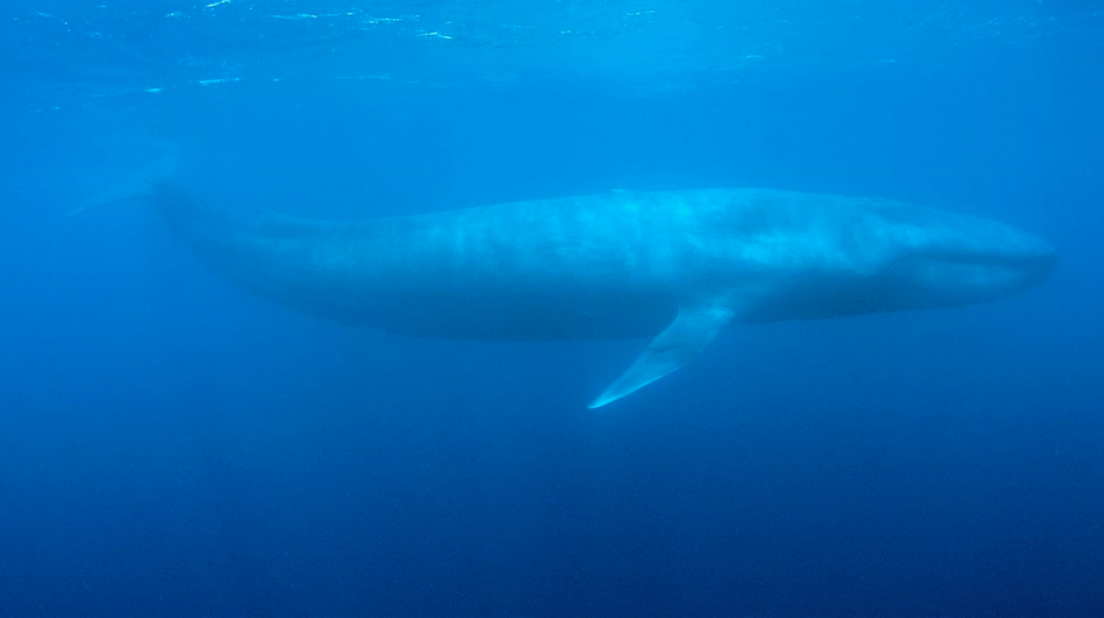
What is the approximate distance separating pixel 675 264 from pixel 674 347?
3.51ft

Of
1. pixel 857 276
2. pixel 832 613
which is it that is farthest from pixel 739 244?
pixel 832 613

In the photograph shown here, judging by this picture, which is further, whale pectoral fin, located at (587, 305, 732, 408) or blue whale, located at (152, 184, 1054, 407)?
blue whale, located at (152, 184, 1054, 407)

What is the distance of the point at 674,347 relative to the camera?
25.8ft

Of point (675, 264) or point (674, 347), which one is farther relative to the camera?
point (675, 264)

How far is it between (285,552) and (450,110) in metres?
35.2

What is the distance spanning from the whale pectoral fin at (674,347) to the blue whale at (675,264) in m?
0.02

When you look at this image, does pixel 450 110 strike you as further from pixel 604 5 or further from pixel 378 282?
pixel 378 282

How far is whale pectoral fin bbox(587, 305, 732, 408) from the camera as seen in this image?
743 centimetres

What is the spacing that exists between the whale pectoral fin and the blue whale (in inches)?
0.8

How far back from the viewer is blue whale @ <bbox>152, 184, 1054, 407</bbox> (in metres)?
8.29

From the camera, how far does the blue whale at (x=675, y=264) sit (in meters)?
8.29

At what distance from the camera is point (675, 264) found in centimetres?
832

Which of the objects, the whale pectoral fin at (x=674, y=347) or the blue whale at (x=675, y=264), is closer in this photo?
the whale pectoral fin at (x=674, y=347)

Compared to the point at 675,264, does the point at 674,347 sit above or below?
below
